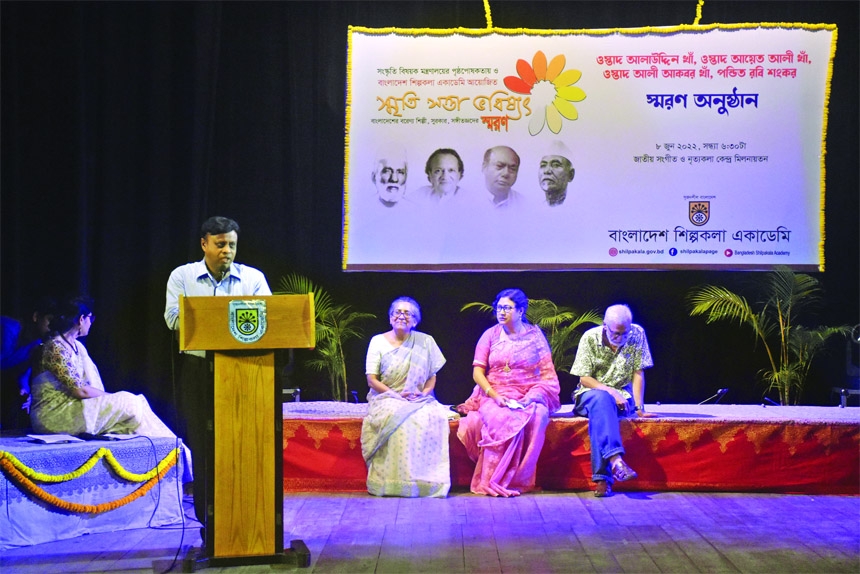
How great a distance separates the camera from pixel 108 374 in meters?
6.12

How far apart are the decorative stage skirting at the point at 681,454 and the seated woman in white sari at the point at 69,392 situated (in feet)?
2.74

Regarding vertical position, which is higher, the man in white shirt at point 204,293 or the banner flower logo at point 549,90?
the banner flower logo at point 549,90

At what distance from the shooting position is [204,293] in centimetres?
391

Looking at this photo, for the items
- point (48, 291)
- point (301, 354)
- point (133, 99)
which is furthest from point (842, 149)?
point (48, 291)

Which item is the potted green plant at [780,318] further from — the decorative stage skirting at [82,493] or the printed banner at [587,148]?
the decorative stage skirting at [82,493]

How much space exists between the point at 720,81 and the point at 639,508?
2908 millimetres

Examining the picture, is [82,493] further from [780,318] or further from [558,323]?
[780,318]

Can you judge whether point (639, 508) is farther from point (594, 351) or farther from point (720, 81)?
point (720, 81)

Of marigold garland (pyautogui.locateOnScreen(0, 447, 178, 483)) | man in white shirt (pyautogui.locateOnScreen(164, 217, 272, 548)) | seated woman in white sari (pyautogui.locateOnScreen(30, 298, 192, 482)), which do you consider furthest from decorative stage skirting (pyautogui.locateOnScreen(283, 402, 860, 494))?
man in white shirt (pyautogui.locateOnScreen(164, 217, 272, 548))

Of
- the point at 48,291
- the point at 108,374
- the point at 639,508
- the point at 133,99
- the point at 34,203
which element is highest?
the point at 133,99

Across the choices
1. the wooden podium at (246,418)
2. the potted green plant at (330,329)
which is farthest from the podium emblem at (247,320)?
the potted green plant at (330,329)

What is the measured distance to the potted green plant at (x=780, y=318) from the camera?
609 centimetres

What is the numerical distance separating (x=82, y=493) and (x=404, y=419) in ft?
5.50

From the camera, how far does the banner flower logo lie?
20.2 ft
